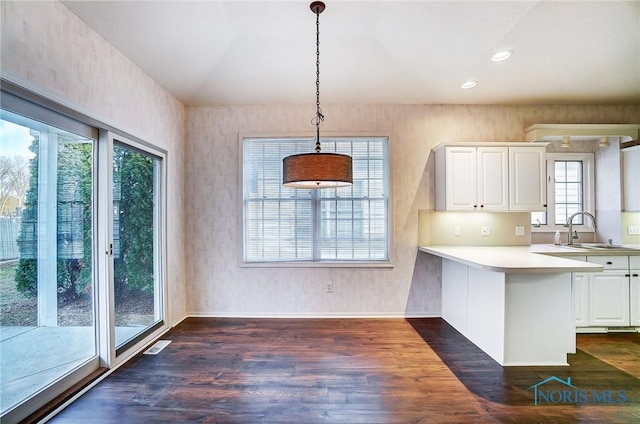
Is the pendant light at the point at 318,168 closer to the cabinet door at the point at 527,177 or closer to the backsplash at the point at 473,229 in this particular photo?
the backsplash at the point at 473,229

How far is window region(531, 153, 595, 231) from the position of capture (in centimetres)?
403

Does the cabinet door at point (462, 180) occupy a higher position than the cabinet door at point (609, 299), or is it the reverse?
the cabinet door at point (462, 180)

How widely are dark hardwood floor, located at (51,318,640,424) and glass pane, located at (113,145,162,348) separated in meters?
0.38

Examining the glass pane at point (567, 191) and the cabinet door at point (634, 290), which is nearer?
the cabinet door at point (634, 290)

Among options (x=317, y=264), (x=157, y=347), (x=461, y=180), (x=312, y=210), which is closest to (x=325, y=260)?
(x=317, y=264)

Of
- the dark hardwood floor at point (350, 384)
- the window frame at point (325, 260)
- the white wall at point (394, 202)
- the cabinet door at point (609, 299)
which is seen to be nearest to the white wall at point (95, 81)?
the white wall at point (394, 202)

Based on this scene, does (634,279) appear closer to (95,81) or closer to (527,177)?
(527,177)

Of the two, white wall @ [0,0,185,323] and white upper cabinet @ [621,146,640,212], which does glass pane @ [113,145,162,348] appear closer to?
white wall @ [0,0,185,323]

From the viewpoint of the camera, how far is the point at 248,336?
321cm

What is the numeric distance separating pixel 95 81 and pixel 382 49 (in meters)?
2.54

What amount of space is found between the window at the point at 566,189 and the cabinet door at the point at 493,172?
97 centimetres

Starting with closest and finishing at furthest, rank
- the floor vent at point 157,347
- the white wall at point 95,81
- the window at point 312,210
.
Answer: the white wall at point 95,81 → the floor vent at point 157,347 → the window at point 312,210

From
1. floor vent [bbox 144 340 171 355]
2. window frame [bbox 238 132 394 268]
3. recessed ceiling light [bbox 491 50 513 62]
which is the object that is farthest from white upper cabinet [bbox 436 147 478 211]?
floor vent [bbox 144 340 171 355]

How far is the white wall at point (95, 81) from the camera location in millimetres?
1768
